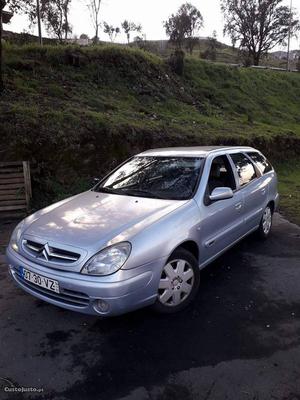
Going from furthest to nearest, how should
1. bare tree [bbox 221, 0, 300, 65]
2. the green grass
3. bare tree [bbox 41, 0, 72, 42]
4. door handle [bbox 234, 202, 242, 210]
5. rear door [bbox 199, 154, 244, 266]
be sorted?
bare tree [bbox 221, 0, 300, 65], bare tree [bbox 41, 0, 72, 42], the green grass, door handle [bbox 234, 202, 242, 210], rear door [bbox 199, 154, 244, 266]

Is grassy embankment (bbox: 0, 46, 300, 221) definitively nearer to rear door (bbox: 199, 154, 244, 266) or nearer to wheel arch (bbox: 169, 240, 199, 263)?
rear door (bbox: 199, 154, 244, 266)

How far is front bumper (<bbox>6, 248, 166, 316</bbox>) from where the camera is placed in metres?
2.97

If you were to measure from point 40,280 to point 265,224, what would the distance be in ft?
11.9

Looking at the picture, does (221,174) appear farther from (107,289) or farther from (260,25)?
(260,25)

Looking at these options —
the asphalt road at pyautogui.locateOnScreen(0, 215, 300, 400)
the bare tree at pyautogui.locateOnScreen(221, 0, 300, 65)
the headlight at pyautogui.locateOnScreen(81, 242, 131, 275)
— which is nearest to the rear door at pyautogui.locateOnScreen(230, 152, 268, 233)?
the asphalt road at pyautogui.locateOnScreen(0, 215, 300, 400)

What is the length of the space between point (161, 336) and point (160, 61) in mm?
16129

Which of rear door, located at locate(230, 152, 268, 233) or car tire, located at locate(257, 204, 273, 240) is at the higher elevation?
rear door, located at locate(230, 152, 268, 233)

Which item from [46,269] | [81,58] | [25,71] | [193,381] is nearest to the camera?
[193,381]

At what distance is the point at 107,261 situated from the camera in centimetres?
304

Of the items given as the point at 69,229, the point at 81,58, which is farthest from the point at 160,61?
the point at 69,229

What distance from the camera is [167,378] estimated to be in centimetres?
271

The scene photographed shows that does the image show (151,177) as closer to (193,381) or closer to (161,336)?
(161,336)

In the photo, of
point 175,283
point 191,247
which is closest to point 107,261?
point 175,283

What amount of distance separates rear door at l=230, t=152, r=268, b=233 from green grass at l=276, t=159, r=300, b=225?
5.48ft
